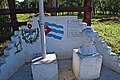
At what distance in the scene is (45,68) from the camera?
152 inches

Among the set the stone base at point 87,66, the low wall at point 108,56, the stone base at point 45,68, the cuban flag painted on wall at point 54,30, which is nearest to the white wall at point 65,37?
the cuban flag painted on wall at point 54,30

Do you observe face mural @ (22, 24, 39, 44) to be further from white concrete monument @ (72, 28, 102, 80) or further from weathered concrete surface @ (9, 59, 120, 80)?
white concrete monument @ (72, 28, 102, 80)

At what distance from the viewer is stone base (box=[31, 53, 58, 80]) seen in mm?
3824

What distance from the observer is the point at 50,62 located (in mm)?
3875

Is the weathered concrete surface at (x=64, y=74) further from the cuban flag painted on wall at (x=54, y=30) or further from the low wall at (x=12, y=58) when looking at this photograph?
the cuban flag painted on wall at (x=54, y=30)

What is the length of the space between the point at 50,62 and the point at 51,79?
0.43 meters

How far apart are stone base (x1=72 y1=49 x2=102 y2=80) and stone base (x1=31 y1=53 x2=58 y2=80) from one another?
53cm

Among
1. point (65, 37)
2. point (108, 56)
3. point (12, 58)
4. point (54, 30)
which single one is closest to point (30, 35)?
point (54, 30)

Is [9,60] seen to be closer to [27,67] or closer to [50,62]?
[27,67]

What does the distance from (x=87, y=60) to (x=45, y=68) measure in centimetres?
94

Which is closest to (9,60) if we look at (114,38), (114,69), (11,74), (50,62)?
(11,74)

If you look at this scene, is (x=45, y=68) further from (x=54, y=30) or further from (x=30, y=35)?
(x=54, y=30)

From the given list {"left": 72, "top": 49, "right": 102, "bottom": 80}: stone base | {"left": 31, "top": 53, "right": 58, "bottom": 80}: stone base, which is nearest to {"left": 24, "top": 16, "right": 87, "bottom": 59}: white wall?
{"left": 72, "top": 49, "right": 102, "bottom": 80}: stone base

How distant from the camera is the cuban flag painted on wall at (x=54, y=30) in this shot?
4840 millimetres
